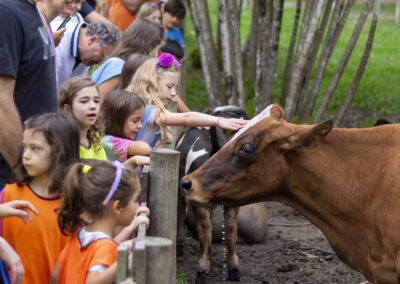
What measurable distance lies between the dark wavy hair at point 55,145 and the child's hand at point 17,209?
25cm

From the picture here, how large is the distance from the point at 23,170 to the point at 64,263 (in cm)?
55

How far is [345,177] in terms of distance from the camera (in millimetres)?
3869

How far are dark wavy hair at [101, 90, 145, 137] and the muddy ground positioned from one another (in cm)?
196

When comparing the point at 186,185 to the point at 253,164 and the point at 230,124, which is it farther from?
the point at 230,124

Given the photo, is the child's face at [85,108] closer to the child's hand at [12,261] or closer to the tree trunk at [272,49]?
the child's hand at [12,261]

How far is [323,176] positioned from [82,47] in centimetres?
220

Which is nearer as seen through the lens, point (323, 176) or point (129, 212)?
point (129, 212)

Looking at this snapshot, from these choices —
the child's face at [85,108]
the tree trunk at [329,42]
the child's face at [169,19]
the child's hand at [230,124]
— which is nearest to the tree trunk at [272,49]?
the tree trunk at [329,42]

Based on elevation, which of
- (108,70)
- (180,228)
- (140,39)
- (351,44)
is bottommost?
(180,228)

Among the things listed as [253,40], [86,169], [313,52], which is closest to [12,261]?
[86,169]

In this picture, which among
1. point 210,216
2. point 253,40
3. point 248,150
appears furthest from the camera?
point 253,40

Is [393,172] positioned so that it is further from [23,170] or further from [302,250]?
[302,250]

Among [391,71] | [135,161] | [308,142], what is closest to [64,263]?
[135,161]

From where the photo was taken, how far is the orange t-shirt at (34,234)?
307cm
